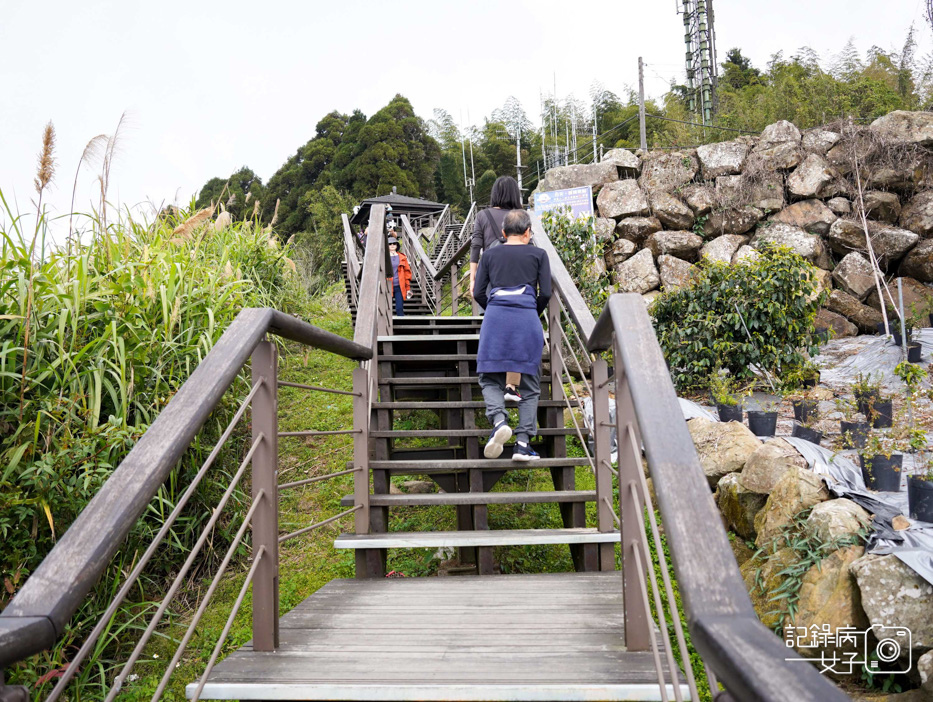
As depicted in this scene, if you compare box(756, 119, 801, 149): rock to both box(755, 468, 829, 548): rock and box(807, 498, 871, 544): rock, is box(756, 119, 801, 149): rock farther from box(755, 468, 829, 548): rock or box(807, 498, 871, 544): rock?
box(807, 498, 871, 544): rock

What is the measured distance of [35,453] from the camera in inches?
94.0

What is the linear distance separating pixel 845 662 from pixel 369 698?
85.0 inches

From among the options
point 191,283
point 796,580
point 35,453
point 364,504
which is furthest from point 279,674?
point 191,283

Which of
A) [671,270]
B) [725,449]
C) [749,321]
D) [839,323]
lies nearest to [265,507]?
[725,449]

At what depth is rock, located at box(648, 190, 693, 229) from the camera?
1033 centimetres

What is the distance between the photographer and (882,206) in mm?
9617

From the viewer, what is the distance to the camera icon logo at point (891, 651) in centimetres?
232

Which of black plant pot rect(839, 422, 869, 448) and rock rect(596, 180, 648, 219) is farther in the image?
rock rect(596, 180, 648, 219)

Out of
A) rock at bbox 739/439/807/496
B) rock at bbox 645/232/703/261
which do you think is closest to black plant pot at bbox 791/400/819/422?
rock at bbox 739/439/807/496

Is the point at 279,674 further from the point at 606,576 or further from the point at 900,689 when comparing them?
the point at 900,689

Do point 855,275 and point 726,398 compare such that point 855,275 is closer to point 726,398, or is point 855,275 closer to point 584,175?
point 584,175

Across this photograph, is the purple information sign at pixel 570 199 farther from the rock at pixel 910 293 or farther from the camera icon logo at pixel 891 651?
the camera icon logo at pixel 891 651

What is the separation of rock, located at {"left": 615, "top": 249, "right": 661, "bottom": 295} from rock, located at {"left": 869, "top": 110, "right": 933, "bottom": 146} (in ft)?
13.6

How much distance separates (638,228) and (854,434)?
6.99 metres
